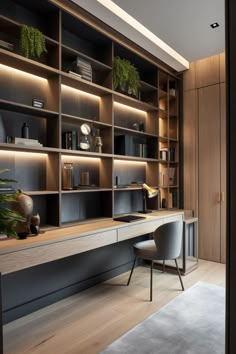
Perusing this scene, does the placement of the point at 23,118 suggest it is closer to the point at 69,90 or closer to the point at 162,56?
the point at 69,90

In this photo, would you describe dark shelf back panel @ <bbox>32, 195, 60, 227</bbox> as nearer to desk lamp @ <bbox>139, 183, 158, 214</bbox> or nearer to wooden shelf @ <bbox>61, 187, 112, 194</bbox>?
Answer: wooden shelf @ <bbox>61, 187, 112, 194</bbox>

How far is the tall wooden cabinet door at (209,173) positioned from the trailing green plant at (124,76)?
1270mm

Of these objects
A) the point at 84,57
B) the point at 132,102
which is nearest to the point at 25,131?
the point at 84,57

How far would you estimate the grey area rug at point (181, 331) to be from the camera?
195 cm

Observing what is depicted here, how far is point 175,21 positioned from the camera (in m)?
3.02

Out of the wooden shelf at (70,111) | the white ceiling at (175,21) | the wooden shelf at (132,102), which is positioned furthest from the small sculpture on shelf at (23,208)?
the white ceiling at (175,21)

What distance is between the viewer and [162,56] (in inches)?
147

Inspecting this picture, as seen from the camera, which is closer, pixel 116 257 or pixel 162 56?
pixel 116 257

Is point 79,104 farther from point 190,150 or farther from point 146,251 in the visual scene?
point 190,150

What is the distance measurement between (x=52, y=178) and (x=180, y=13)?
2250 mm

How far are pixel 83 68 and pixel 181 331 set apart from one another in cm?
271

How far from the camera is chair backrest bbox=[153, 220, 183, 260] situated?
9.14 feet

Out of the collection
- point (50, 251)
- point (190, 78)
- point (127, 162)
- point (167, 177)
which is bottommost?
point (50, 251)
